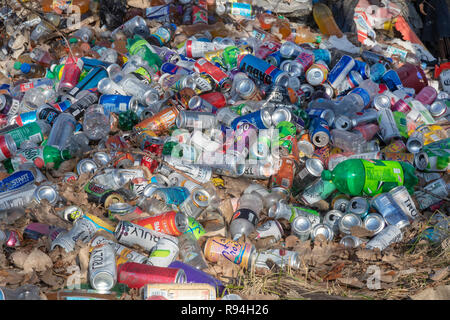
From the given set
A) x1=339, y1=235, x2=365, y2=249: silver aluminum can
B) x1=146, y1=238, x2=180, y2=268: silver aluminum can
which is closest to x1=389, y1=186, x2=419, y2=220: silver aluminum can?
x1=339, y1=235, x2=365, y2=249: silver aluminum can

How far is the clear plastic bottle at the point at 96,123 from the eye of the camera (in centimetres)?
375

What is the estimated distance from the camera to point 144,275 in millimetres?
2143

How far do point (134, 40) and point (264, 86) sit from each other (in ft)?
5.77

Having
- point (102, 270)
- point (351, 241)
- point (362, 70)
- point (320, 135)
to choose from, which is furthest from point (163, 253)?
point (362, 70)

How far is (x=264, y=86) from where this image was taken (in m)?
4.12

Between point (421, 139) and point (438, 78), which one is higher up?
point (421, 139)

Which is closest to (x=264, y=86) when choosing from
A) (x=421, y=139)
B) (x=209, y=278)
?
(x=421, y=139)

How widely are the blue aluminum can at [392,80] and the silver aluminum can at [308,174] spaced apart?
1816 mm

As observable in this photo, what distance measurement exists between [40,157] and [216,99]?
5.05 feet

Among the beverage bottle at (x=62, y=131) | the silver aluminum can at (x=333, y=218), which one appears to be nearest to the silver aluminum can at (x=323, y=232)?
the silver aluminum can at (x=333, y=218)

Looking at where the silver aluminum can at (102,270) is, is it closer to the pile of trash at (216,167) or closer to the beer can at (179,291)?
the pile of trash at (216,167)

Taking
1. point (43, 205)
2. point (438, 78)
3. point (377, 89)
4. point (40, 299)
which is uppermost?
point (40, 299)

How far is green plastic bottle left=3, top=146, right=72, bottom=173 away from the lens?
3.38 m
